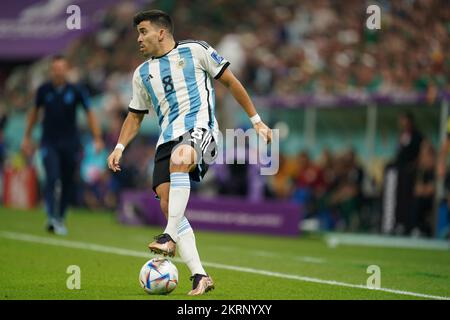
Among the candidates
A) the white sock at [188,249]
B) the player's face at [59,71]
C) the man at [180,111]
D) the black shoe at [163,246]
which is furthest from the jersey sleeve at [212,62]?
the player's face at [59,71]

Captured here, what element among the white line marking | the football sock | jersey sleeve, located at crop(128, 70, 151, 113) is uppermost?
jersey sleeve, located at crop(128, 70, 151, 113)

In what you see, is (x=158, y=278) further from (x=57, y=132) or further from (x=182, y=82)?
(x=57, y=132)

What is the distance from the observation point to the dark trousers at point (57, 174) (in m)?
14.8

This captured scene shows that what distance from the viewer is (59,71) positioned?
14539 millimetres

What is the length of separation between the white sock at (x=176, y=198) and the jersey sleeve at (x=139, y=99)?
2.81ft

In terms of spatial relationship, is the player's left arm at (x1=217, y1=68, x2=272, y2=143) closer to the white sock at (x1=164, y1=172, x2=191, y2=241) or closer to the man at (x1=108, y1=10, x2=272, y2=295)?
the man at (x1=108, y1=10, x2=272, y2=295)

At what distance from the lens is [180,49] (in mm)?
8281

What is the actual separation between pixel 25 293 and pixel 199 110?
2076mm

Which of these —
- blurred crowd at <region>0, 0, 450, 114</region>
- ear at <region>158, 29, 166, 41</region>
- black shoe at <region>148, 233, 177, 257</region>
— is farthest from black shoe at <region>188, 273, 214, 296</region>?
blurred crowd at <region>0, 0, 450, 114</region>

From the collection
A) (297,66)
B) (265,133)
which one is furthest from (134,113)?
(297,66)

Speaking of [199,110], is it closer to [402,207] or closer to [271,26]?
[402,207]

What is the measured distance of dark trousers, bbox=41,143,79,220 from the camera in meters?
14.8

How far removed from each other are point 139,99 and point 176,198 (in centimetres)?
107

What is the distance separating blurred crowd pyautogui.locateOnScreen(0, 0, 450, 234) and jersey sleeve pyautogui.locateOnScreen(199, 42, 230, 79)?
8992mm
